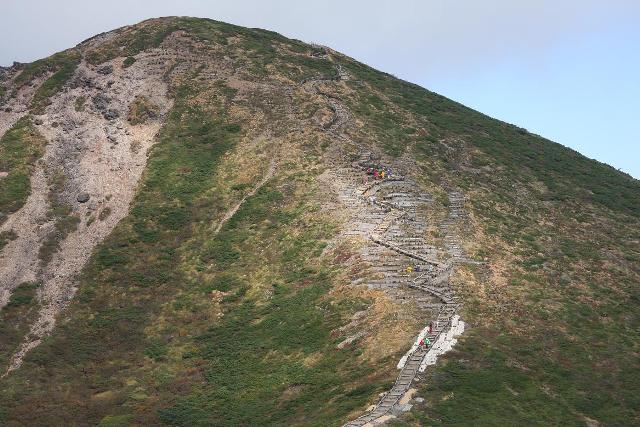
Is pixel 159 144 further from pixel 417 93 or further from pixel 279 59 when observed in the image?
pixel 417 93

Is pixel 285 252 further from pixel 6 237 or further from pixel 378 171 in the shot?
pixel 6 237

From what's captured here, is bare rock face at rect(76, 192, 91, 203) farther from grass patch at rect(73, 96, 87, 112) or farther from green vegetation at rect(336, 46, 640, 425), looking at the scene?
green vegetation at rect(336, 46, 640, 425)

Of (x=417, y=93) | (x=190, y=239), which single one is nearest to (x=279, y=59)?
(x=417, y=93)

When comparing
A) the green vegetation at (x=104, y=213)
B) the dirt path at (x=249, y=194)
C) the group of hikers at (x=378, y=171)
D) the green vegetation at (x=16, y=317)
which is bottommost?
the green vegetation at (x=16, y=317)

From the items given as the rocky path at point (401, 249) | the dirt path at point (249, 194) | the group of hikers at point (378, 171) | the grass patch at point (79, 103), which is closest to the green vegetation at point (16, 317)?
the dirt path at point (249, 194)

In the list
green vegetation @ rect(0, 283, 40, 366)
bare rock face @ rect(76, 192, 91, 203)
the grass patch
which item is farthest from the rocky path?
the grass patch

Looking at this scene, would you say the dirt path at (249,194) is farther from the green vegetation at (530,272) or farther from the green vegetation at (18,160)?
the green vegetation at (18,160)
